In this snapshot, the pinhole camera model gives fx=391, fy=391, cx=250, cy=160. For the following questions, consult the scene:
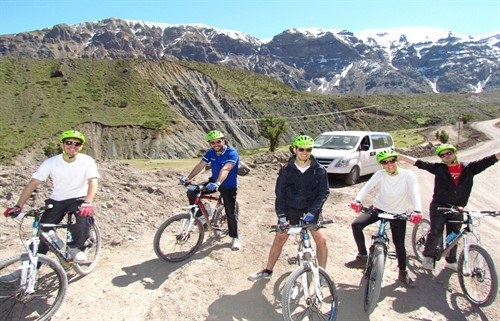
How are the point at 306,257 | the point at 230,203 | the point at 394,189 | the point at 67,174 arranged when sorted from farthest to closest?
the point at 230,203 → the point at 394,189 → the point at 67,174 → the point at 306,257

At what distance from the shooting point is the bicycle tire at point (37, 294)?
455 cm

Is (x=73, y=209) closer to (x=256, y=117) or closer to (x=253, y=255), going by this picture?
(x=253, y=255)

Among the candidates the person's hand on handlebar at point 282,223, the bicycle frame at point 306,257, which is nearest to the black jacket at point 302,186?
the person's hand on handlebar at point 282,223

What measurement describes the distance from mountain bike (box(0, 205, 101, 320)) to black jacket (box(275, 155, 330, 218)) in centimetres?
298

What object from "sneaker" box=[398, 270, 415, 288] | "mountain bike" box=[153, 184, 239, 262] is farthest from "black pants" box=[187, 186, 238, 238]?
"sneaker" box=[398, 270, 415, 288]

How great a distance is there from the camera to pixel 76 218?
5629 millimetres

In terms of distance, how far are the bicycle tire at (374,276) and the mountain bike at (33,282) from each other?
3.94 m

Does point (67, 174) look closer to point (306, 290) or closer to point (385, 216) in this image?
point (306, 290)

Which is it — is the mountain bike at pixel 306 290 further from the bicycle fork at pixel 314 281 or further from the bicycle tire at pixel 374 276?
the bicycle tire at pixel 374 276

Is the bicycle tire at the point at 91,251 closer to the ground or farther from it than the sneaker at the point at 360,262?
farther from it

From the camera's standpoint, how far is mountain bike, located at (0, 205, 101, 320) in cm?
452

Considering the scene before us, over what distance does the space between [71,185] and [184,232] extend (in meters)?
1.93

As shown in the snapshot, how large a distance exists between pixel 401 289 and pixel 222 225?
3501mm

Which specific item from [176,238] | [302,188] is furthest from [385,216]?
[176,238]
